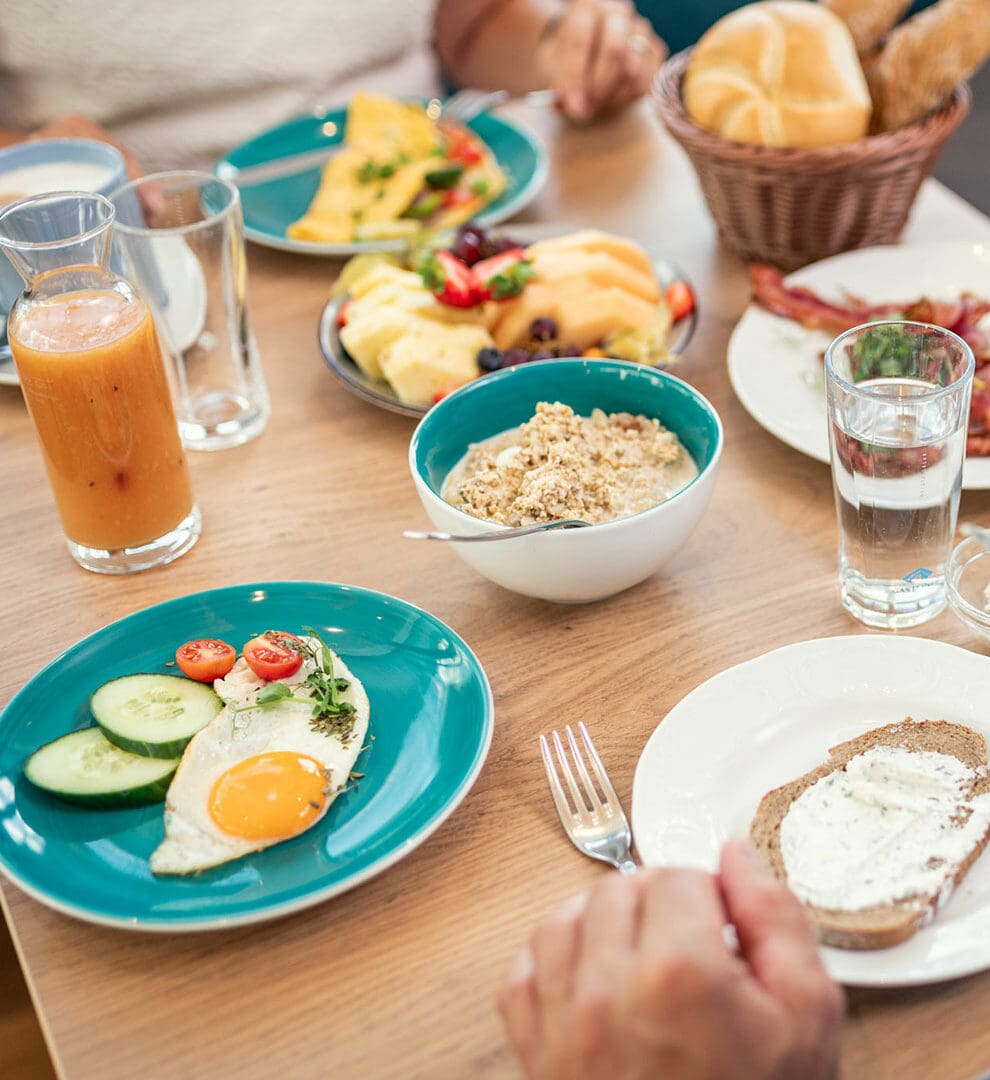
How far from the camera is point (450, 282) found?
1484mm

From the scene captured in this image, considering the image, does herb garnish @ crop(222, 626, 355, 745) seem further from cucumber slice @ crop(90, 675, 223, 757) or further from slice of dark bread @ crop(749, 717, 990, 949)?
slice of dark bread @ crop(749, 717, 990, 949)

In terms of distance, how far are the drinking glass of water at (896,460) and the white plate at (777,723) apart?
123 mm

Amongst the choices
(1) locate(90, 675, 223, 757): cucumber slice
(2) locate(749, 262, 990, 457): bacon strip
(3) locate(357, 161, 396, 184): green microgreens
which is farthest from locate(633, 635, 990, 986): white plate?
(3) locate(357, 161, 396, 184): green microgreens

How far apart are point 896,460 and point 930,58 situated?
0.80 meters

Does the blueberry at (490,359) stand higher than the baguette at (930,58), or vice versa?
the baguette at (930,58)

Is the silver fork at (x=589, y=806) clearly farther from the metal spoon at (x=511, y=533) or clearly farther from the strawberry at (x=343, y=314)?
the strawberry at (x=343, y=314)

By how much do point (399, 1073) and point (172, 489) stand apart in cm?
70

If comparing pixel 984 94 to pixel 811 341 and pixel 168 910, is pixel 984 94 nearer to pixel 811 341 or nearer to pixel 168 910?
pixel 811 341

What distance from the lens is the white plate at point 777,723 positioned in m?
0.88

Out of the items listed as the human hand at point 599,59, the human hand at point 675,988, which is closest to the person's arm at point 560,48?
the human hand at point 599,59

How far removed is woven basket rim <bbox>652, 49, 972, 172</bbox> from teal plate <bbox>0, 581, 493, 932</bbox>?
85 centimetres

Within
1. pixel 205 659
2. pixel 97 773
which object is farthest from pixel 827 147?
pixel 97 773

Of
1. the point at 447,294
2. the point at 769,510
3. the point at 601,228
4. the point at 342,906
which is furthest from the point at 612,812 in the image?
the point at 601,228

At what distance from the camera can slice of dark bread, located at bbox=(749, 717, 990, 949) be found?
0.79 metres
